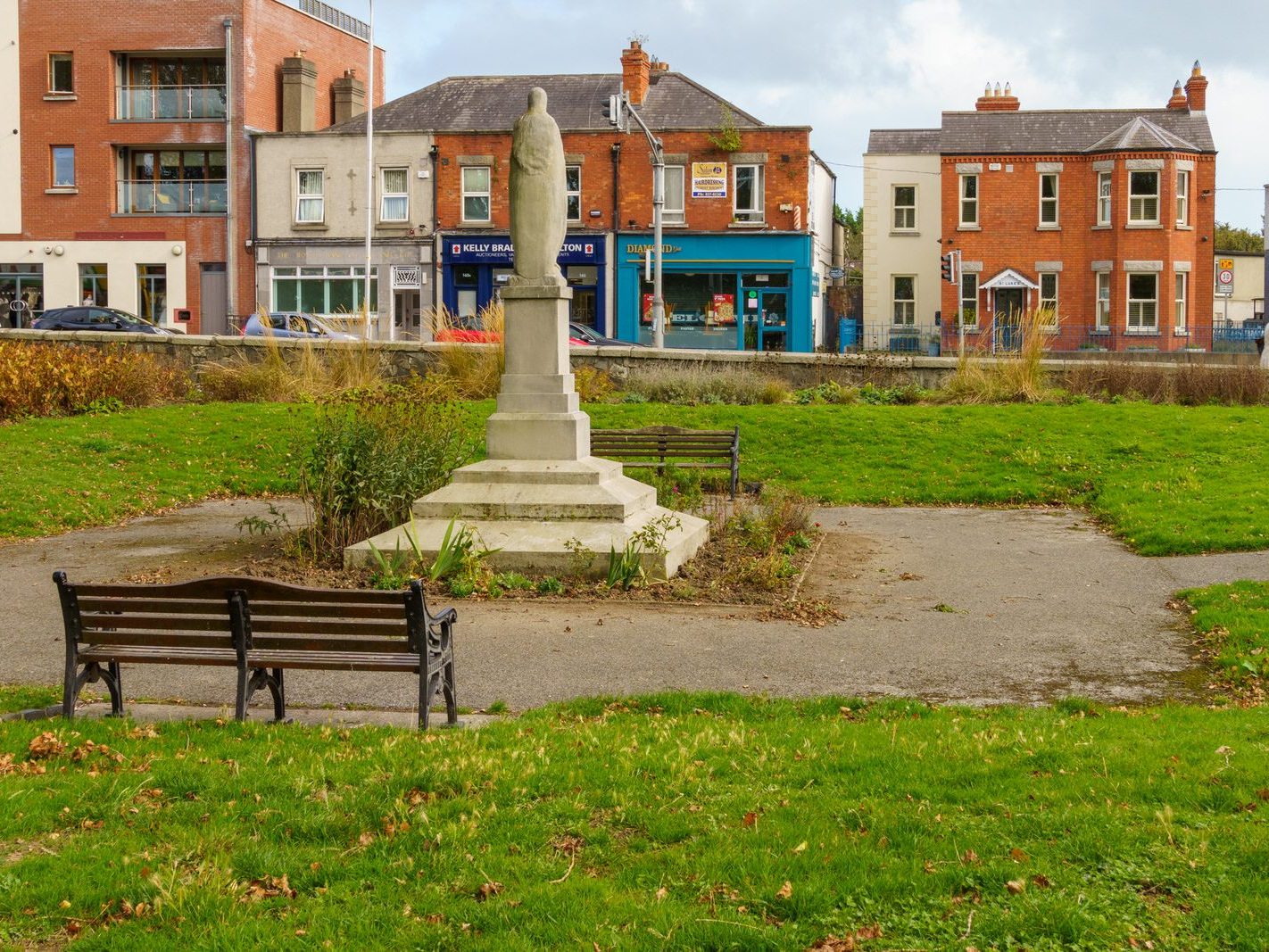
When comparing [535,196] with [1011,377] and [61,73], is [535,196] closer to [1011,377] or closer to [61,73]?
[1011,377]

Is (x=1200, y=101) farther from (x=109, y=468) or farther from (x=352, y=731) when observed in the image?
(x=352, y=731)

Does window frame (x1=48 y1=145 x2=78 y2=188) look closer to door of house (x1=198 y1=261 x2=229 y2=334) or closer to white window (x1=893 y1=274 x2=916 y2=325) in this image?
door of house (x1=198 y1=261 x2=229 y2=334)

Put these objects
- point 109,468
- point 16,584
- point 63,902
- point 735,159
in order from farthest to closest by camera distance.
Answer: point 735,159
point 109,468
point 16,584
point 63,902

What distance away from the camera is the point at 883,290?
153 feet

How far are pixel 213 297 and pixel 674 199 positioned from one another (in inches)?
598

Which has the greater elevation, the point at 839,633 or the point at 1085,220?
the point at 1085,220

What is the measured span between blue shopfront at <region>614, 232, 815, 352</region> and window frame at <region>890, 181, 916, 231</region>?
623cm

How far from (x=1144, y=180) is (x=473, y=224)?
21.2 metres

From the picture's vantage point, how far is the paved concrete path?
25.3 feet

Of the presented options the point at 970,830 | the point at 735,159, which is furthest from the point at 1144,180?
the point at 970,830

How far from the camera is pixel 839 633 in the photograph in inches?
363

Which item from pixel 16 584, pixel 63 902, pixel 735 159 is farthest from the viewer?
pixel 735 159

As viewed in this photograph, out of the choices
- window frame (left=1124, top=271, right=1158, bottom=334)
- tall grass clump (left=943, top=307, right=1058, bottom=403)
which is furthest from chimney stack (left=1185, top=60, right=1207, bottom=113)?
tall grass clump (left=943, top=307, right=1058, bottom=403)

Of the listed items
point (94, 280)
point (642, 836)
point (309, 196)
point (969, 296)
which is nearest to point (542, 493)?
point (642, 836)
